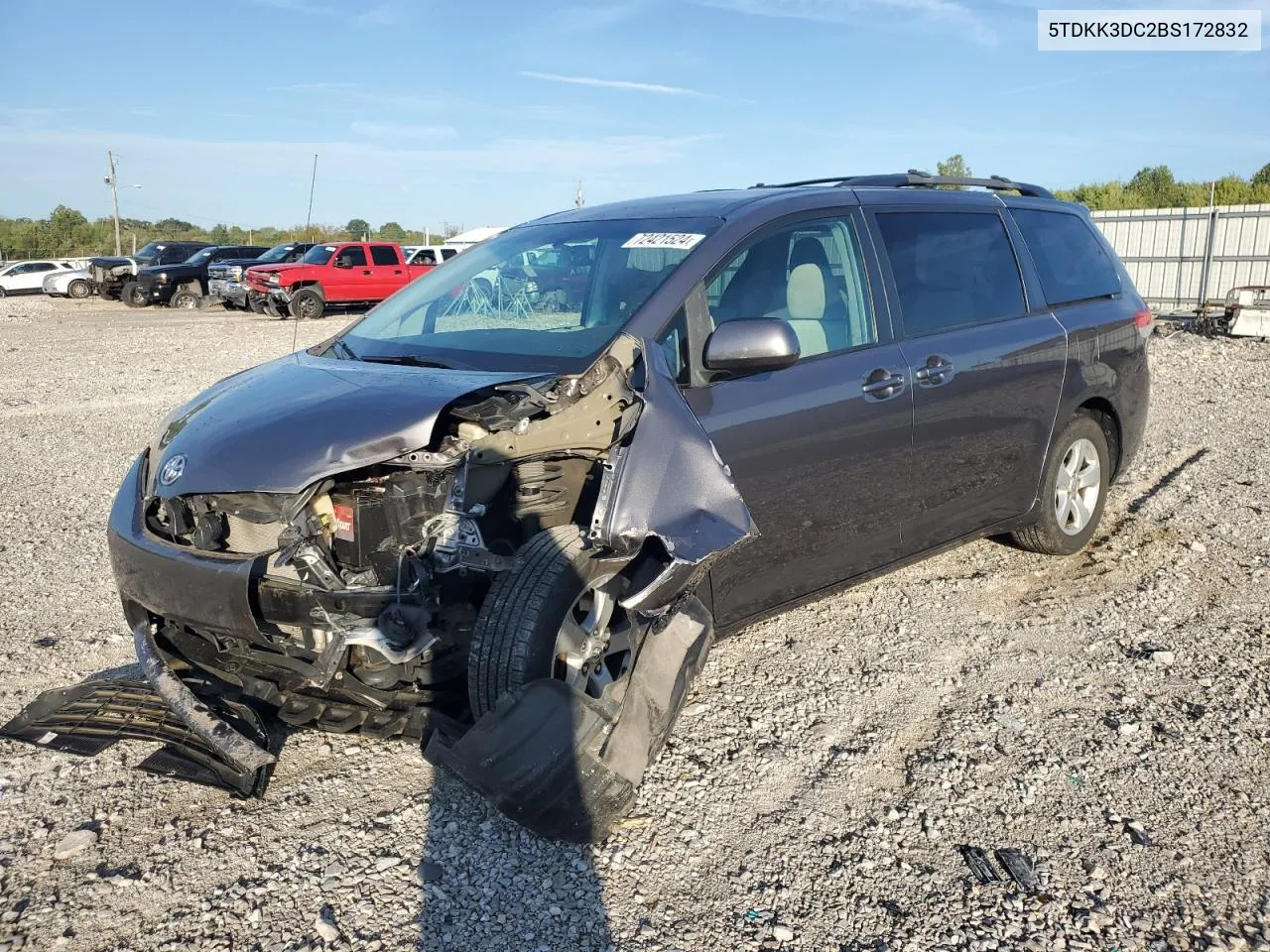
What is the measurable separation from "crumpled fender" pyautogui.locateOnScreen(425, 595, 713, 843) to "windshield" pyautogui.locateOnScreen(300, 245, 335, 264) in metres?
23.4

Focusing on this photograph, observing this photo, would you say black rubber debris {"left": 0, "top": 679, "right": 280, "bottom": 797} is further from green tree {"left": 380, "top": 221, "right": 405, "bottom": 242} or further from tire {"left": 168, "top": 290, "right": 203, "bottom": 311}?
green tree {"left": 380, "top": 221, "right": 405, "bottom": 242}

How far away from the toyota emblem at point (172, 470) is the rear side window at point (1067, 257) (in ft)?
13.4

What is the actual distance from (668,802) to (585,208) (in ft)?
8.96

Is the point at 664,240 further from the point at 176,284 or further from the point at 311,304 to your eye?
the point at 176,284

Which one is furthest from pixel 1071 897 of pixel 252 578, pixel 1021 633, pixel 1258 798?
pixel 252 578

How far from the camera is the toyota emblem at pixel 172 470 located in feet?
10.8

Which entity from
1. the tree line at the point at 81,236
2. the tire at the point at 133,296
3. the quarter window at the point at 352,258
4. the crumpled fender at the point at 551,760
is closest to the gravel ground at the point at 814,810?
the crumpled fender at the point at 551,760

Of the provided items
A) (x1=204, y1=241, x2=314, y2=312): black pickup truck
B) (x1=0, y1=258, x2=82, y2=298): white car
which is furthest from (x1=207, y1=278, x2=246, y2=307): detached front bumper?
(x1=0, y1=258, x2=82, y2=298): white car

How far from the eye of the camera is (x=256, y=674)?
3.41 meters

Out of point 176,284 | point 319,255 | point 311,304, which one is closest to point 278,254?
point 319,255

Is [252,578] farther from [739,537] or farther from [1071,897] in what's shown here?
[1071,897]

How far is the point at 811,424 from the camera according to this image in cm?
391

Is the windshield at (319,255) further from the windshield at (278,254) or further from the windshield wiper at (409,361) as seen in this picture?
the windshield wiper at (409,361)

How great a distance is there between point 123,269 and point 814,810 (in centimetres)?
3102
